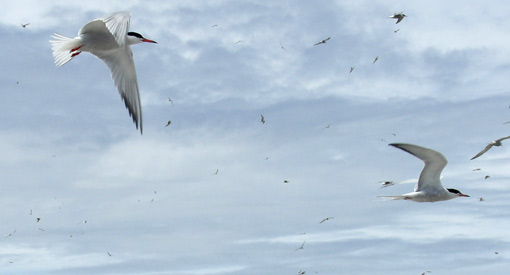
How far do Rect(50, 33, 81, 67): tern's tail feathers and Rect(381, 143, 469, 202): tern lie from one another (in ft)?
28.4

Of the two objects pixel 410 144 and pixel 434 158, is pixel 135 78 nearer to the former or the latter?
pixel 410 144

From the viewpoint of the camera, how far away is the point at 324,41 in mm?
18234

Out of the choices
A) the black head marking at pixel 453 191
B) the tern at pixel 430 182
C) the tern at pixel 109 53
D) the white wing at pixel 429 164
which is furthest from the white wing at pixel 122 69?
the black head marking at pixel 453 191

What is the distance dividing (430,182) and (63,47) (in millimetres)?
10165

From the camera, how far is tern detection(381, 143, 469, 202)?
17.1m

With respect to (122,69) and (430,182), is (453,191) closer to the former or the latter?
(430,182)

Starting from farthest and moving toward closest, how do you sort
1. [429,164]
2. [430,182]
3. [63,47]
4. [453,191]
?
1. [453,191]
2. [430,182]
3. [429,164]
4. [63,47]

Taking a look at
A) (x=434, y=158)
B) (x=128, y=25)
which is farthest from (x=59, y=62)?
(x=434, y=158)

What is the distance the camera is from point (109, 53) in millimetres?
15539

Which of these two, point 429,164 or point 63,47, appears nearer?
point 63,47

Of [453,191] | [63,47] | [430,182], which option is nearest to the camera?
[63,47]

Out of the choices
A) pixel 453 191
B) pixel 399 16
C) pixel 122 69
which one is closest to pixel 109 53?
pixel 122 69

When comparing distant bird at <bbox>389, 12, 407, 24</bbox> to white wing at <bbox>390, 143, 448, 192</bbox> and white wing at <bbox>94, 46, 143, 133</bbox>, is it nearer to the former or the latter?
white wing at <bbox>390, 143, 448, 192</bbox>

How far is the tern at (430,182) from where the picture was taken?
56.2 feet
